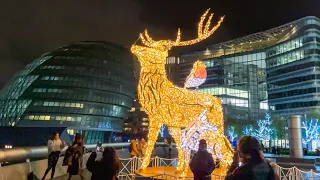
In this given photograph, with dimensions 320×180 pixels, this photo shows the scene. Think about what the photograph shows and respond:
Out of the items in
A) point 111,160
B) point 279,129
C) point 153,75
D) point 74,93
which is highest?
point 74,93

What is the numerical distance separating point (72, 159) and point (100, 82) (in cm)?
6232

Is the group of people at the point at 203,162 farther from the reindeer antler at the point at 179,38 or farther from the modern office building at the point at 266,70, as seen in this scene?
the modern office building at the point at 266,70

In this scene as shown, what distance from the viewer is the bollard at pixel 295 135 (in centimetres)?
2592

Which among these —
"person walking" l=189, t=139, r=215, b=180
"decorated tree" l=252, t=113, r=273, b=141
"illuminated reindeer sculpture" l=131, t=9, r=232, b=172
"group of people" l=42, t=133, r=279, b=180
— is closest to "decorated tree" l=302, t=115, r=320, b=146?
"decorated tree" l=252, t=113, r=273, b=141

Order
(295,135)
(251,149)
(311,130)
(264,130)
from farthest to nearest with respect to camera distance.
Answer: (264,130) → (311,130) → (295,135) → (251,149)

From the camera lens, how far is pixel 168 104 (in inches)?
416

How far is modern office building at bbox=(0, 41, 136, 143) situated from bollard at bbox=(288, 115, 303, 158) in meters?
47.0

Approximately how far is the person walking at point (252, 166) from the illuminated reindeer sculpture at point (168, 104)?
23.5 ft

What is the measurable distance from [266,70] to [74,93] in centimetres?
4516

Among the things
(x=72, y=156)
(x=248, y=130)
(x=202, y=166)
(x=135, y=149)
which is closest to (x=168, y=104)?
(x=72, y=156)

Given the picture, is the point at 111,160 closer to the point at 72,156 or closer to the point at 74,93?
the point at 72,156

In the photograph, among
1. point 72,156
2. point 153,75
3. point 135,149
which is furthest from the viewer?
point 135,149

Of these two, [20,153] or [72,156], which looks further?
[20,153]

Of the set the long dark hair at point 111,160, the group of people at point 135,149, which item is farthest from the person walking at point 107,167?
the group of people at point 135,149
